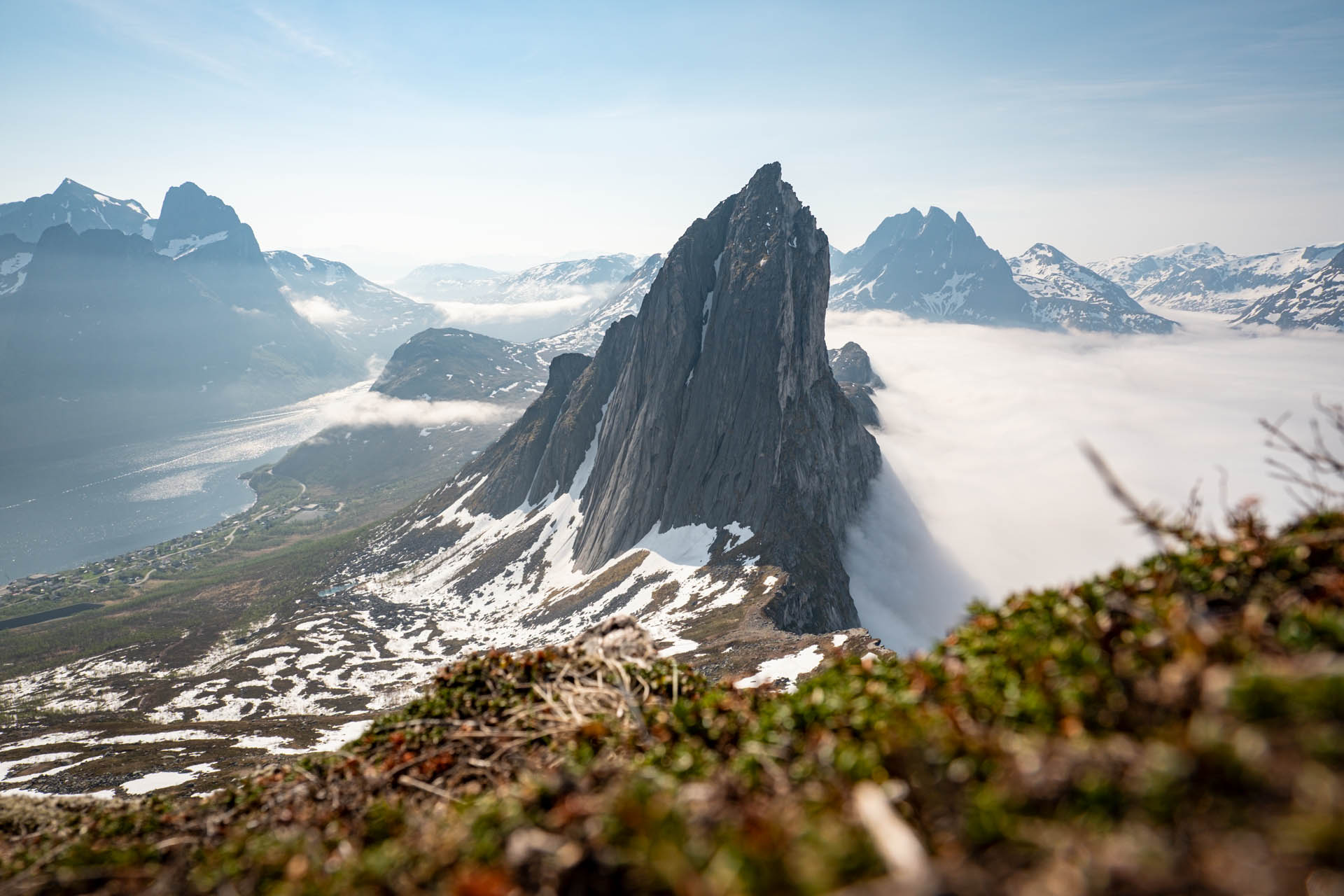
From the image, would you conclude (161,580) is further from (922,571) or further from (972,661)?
(972,661)

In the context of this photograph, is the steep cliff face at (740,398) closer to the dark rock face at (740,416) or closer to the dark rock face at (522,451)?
the dark rock face at (740,416)

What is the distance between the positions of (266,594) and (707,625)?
14559 centimetres

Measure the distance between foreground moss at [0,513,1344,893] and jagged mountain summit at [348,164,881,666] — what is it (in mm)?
54320

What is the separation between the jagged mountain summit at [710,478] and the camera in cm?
7656

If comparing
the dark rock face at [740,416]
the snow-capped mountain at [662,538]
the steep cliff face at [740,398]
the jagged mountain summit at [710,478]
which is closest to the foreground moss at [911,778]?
the snow-capped mountain at [662,538]

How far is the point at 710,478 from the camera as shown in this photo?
96688mm

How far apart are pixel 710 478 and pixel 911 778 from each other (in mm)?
93045

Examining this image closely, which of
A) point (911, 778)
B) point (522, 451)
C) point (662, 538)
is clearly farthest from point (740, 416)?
point (911, 778)

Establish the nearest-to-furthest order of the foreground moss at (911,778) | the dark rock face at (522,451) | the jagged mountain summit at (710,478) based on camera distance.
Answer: the foreground moss at (911,778) < the jagged mountain summit at (710,478) < the dark rock face at (522,451)

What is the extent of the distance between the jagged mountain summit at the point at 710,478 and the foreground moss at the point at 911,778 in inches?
2139

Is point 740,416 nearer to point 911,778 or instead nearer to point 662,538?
point 662,538

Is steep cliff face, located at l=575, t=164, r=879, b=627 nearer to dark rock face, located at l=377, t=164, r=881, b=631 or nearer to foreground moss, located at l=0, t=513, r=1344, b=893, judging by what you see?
dark rock face, located at l=377, t=164, r=881, b=631

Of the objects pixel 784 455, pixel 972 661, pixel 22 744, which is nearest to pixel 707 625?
pixel 784 455

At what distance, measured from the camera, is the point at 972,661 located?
17.6ft
